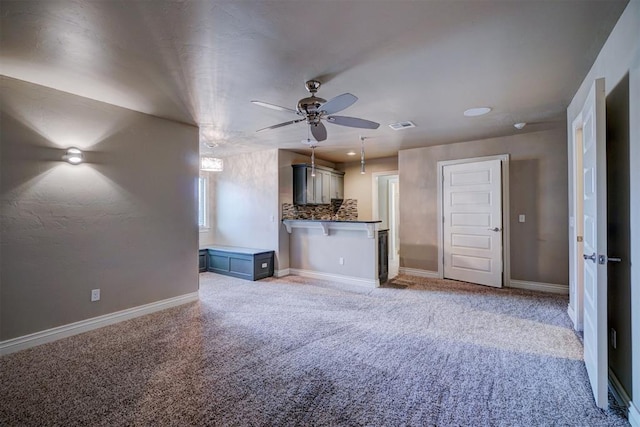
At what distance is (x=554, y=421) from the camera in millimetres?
1771

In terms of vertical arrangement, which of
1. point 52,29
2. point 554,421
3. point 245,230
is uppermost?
point 52,29

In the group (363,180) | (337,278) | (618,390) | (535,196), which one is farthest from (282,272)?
(618,390)

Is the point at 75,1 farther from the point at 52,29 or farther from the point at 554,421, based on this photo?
the point at 554,421

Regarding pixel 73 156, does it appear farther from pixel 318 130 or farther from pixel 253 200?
pixel 253 200

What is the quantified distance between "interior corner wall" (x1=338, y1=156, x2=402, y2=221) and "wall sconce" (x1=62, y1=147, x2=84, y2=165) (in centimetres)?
510

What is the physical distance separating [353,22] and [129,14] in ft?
4.46

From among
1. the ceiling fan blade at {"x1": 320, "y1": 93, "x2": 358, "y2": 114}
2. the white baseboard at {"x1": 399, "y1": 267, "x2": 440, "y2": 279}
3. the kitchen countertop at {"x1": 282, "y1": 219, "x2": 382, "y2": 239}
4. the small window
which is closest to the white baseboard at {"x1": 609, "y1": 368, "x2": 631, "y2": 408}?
the ceiling fan blade at {"x1": 320, "y1": 93, "x2": 358, "y2": 114}

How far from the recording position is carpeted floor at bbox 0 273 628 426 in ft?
6.03

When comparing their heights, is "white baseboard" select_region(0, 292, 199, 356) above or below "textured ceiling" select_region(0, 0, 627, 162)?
below

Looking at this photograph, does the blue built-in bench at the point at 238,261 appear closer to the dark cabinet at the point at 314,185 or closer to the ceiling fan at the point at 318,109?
the dark cabinet at the point at 314,185

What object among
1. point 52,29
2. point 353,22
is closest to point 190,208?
point 52,29

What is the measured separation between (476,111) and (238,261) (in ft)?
14.5

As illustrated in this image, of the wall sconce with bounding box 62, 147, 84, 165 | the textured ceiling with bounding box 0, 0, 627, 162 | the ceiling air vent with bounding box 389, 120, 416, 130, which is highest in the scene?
the ceiling air vent with bounding box 389, 120, 416, 130

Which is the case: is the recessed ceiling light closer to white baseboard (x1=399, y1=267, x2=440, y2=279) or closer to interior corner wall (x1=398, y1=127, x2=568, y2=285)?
interior corner wall (x1=398, y1=127, x2=568, y2=285)
